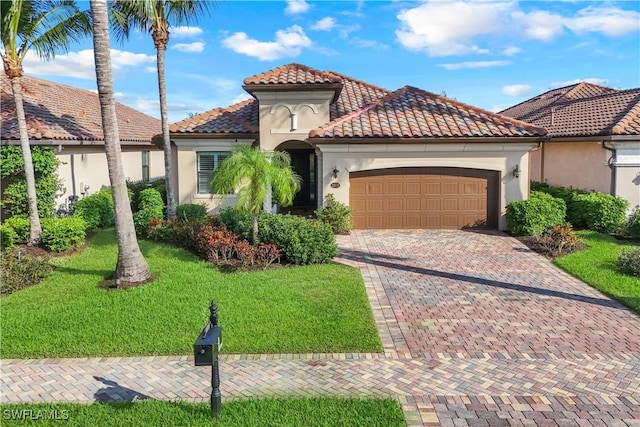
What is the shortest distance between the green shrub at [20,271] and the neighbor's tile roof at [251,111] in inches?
322

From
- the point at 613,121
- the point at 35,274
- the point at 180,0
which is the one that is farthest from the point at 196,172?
the point at 613,121

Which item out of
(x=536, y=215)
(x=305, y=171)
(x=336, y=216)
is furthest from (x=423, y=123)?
(x=305, y=171)

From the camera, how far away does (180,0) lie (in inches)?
598

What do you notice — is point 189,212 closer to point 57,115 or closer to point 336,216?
point 336,216

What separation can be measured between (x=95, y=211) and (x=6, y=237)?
10.7 ft

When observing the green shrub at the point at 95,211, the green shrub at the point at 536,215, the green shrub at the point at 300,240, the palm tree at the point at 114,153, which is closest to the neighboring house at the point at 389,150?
the green shrub at the point at 536,215

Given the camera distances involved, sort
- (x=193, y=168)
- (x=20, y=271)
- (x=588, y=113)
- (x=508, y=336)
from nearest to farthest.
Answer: (x=508, y=336) → (x=20, y=271) → (x=193, y=168) → (x=588, y=113)

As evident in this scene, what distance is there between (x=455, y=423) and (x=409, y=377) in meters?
1.16

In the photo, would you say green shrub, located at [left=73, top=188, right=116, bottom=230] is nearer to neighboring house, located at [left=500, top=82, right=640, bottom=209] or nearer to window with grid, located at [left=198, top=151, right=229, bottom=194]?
window with grid, located at [left=198, top=151, right=229, bottom=194]

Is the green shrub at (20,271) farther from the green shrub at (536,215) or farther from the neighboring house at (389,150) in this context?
the green shrub at (536,215)

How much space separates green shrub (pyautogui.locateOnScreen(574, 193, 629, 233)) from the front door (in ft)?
36.8

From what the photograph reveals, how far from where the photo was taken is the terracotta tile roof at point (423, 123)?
16344mm

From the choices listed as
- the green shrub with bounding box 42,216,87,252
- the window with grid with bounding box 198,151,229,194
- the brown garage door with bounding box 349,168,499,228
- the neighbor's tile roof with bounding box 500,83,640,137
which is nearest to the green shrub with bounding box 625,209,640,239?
the neighbor's tile roof with bounding box 500,83,640,137

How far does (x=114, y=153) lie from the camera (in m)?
10.2
